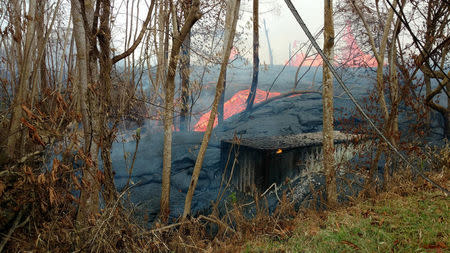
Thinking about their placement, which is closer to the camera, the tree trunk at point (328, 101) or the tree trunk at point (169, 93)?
the tree trunk at point (328, 101)

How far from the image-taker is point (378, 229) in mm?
3158

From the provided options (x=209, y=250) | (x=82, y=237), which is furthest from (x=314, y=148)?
(x=82, y=237)

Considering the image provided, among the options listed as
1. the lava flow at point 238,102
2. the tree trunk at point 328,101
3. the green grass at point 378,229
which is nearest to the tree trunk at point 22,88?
the green grass at point 378,229

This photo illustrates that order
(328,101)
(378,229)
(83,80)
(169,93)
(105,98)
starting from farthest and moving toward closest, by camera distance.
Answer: (169,93)
(328,101)
(105,98)
(83,80)
(378,229)

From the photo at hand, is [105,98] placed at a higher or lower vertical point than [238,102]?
lower

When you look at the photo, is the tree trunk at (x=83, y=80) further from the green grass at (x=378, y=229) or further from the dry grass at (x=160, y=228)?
the green grass at (x=378, y=229)

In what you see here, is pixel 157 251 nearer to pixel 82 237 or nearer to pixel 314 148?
pixel 82 237

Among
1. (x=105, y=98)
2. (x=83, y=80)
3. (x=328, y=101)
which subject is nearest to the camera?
(x=83, y=80)

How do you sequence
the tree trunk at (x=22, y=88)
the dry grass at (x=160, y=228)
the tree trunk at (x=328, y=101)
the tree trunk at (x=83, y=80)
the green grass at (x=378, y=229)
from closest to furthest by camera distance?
the green grass at (x=378, y=229) < the dry grass at (x=160, y=228) < the tree trunk at (x=22, y=88) < the tree trunk at (x=83, y=80) < the tree trunk at (x=328, y=101)

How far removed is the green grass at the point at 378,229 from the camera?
2762 mm

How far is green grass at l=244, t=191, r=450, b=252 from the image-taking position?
2.76 metres

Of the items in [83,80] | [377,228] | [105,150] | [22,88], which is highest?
[83,80]

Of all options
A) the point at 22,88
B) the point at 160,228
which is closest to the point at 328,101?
the point at 160,228

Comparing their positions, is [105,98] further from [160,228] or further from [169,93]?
[169,93]
